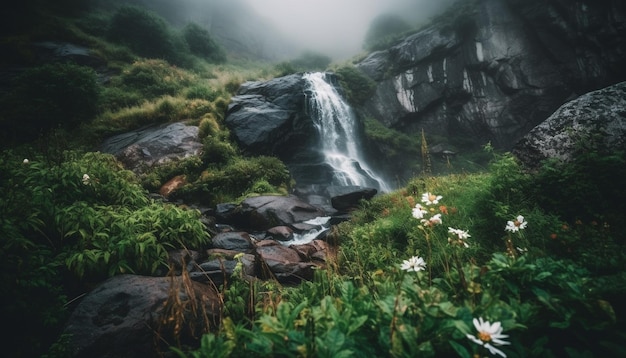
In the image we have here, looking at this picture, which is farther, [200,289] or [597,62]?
[597,62]

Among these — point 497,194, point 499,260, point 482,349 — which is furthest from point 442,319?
point 497,194

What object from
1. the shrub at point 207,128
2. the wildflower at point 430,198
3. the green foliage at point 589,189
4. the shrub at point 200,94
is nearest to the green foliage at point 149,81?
the shrub at point 200,94

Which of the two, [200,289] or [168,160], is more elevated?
[168,160]

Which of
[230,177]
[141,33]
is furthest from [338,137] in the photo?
[141,33]

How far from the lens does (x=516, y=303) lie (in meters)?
1.30

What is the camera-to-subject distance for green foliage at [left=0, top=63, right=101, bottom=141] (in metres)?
9.41

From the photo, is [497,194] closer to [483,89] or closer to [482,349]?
[482,349]

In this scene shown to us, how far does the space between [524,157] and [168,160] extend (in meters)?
10.3

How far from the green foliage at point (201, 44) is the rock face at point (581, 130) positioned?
90.5ft

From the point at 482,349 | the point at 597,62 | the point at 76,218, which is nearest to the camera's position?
the point at 482,349

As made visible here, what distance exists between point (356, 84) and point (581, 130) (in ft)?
59.9

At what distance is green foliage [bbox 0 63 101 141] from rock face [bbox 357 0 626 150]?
53.1ft

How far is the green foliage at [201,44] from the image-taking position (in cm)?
2555

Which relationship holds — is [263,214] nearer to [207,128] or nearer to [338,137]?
[207,128]
